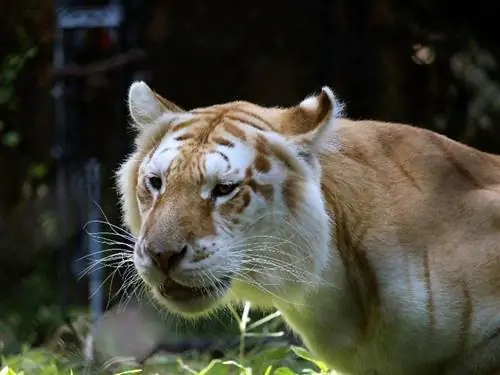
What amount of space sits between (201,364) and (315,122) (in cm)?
130

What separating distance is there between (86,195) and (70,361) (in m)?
1.31

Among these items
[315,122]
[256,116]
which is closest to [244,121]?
[256,116]

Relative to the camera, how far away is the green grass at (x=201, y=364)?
3035 millimetres

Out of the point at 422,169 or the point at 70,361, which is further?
the point at 70,361

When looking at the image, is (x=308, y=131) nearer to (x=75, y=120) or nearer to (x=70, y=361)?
(x=70, y=361)

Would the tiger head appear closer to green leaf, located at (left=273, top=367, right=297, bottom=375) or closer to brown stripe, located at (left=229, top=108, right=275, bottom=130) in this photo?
brown stripe, located at (left=229, top=108, right=275, bottom=130)

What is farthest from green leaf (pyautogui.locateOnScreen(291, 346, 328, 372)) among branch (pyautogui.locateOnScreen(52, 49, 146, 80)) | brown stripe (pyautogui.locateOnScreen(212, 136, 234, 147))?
branch (pyautogui.locateOnScreen(52, 49, 146, 80))

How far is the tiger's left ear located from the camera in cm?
237

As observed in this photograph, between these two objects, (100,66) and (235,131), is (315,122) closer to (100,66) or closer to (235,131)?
(235,131)

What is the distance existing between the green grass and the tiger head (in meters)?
0.61

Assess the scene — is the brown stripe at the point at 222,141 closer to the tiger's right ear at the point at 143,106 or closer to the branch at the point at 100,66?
the tiger's right ear at the point at 143,106

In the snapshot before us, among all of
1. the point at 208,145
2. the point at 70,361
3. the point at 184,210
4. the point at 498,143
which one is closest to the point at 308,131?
the point at 208,145

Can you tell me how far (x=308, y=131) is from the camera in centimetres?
239

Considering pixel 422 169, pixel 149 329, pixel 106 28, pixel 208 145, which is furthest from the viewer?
pixel 106 28
